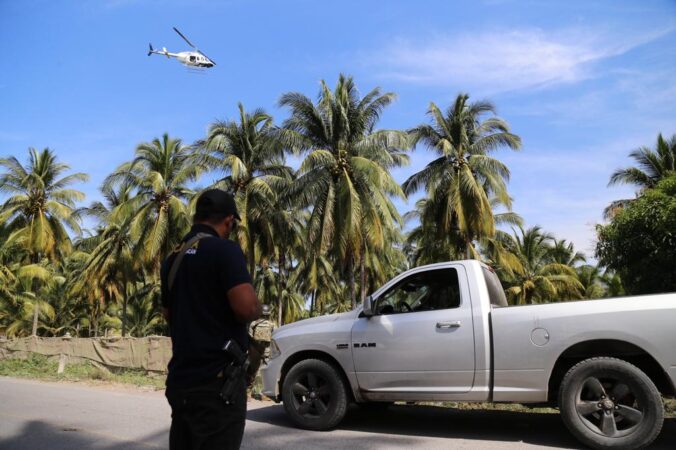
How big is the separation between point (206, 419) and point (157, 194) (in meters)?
27.1

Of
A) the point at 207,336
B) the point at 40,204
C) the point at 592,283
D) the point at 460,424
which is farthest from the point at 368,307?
the point at 592,283

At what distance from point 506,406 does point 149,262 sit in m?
A: 23.6

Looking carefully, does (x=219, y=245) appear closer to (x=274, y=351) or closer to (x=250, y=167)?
(x=274, y=351)

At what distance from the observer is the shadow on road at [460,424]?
6.04m

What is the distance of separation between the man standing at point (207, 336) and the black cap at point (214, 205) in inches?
6.7

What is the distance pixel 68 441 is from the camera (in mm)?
6141

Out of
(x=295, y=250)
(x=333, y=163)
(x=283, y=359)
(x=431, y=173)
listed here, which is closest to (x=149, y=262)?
(x=295, y=250)

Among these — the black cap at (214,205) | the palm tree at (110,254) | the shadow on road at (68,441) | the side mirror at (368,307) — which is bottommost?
the shadow on road at (68,441)

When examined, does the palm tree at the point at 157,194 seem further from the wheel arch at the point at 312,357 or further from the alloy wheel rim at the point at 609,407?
the alloy wheel rim at the point at 609,407

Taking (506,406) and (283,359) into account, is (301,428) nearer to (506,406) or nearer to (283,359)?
(283,359)

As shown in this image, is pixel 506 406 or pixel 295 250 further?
pixel 295 250

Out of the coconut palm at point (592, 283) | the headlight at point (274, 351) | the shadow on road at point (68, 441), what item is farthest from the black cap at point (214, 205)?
the coconut palm at point (592, 283)

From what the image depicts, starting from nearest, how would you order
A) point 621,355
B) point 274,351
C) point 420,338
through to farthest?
point 621,355 → point 420,338 → point 274,351

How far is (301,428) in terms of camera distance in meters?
6.76
